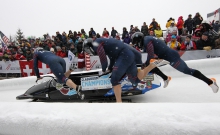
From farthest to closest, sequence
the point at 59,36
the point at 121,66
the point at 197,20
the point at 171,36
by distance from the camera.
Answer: the point at 59,36
the point at 197,20
the point at 171,36
the point at 121,66

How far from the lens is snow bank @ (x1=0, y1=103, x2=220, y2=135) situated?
1.06 m

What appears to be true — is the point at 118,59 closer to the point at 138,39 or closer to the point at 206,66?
the point at 138,39

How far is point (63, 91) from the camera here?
3.35m

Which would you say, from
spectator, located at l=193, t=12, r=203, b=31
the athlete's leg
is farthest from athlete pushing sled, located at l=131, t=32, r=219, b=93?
spectator, located at l=193, t=12, r=203, b=31

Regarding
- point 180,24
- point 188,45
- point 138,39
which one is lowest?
point 188,45

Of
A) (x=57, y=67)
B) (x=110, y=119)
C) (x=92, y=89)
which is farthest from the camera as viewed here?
(x=57, y=67)

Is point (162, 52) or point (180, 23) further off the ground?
point (180, 23)

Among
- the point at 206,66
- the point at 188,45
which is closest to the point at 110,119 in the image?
the point at 206,66

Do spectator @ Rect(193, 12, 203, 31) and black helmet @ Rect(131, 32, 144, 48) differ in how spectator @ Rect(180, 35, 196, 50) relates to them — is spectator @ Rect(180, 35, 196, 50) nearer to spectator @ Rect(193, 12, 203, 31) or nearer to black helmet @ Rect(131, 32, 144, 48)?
spectator @ Rect(193, 12, 203, 31)

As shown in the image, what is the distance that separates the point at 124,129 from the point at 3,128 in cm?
100

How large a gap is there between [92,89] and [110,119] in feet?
6.17

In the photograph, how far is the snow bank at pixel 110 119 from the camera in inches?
41.8

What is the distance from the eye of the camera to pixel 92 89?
311 cm

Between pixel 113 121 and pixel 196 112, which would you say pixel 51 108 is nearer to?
pixel 113 121
